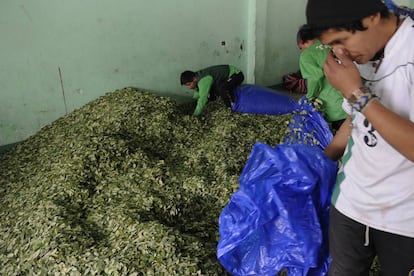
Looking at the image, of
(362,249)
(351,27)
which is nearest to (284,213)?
(362,249)

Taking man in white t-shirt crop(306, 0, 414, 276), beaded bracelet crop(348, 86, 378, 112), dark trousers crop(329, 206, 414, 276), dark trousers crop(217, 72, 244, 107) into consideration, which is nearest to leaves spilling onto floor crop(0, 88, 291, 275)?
dark trousers crop(217, 72, 244, 107)

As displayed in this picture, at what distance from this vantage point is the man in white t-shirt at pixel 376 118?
3.43ft

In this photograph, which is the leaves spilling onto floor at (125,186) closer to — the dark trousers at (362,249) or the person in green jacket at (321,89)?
the person in green jacket at (321,89)

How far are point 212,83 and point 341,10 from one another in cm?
379

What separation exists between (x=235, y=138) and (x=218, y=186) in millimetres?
942

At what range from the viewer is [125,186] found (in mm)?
3143

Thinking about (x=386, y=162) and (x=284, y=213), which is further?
(x=284, y=213)

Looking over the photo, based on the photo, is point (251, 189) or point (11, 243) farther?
point (11, 243)

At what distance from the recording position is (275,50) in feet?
20.2

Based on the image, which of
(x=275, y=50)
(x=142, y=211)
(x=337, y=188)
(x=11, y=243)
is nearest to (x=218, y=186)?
(x=142, y=211)

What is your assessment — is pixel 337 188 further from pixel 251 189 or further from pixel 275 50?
pixel 275 50

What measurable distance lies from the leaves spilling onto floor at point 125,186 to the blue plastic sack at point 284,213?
0.57 metres

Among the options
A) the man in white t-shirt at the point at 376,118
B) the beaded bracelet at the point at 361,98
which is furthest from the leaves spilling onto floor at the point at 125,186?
the beaded bracelet at the point at 361,98

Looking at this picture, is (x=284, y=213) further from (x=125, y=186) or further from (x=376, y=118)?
(x=125, y=186)
